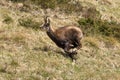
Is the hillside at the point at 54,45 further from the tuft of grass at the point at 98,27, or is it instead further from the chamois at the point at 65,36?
the chamois at the point at 65,36

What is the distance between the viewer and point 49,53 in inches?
639

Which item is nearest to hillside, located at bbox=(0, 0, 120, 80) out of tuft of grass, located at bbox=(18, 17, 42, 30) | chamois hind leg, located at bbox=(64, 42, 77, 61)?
tuft of grass, located at bbox=(18, 17, 42, 30)

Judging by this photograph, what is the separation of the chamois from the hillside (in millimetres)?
365

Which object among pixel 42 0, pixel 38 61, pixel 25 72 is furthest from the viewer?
pixel 42 0

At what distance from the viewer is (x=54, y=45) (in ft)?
57.4

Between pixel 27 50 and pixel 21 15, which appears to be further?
pixel 21 15

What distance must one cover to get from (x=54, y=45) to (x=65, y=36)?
4.38ft

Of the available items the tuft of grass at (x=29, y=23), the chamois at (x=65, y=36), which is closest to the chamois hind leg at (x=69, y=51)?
the chamois at (x=65, y=36)

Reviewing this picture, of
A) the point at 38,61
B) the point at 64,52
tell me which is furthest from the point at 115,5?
the point at 38,61

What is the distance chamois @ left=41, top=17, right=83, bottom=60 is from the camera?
635 inches

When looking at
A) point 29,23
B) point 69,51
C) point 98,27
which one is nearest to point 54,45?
point 69,51

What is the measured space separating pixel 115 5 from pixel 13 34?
28.0 feet

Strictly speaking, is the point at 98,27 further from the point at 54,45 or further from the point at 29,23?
the point at 54,45

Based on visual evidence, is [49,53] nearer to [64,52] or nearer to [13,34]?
[64,52]
